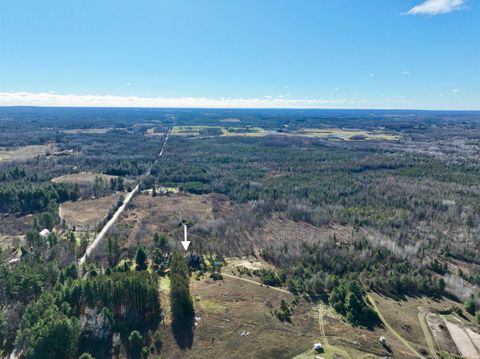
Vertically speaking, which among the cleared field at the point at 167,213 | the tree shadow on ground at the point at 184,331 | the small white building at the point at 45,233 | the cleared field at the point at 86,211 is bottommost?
the cleared field at the point at 86,211

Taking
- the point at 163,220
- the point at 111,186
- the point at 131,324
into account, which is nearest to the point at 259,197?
the point at 163,220

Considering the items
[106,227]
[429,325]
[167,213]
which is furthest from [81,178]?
[429,325]

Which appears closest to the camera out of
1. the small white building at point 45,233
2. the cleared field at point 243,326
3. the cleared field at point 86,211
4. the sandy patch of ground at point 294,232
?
the cleared field at point 243,326

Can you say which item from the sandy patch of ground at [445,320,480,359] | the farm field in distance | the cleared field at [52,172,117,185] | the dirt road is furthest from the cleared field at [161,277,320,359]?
the cleared field at [52,172,117,185]

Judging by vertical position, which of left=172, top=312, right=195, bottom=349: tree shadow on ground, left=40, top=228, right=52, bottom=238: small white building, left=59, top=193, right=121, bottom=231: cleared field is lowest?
left=59, top=193, right=121, bottom=231: cleared field

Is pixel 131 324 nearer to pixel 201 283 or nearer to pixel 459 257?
pixel 201 283

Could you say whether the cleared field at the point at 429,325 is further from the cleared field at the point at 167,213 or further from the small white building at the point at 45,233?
the small white building at the point at 45,233

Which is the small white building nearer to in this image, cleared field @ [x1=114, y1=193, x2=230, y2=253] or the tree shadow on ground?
cleared field @ [x1=114, y1=193, x2=230, y2=253]

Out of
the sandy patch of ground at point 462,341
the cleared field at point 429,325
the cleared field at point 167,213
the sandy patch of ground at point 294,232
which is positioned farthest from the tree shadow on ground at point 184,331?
the sandy patch of ground at point 462,341
